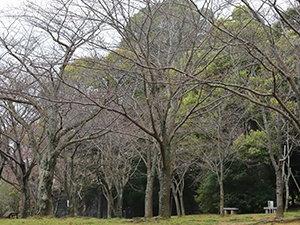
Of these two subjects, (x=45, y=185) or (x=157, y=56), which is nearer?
(x=157, y=56)

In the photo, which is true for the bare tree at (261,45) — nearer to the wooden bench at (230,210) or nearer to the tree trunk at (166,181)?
the tree trunk at (166,181)

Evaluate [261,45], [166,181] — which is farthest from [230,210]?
[261,45]

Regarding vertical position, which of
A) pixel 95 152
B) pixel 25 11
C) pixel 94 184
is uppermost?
pixel 25 11

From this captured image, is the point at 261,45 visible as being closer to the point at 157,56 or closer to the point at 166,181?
the point at 157,56

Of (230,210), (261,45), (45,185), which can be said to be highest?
(261,45)

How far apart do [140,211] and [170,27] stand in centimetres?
1942

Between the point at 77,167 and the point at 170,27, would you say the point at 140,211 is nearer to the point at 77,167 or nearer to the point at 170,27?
the point at 77,167

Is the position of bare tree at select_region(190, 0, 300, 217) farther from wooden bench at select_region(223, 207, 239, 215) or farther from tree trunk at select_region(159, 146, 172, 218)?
wooden bench at select_region(223, 207, 239, 215)

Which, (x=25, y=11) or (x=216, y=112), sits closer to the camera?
(x=25, y=11)

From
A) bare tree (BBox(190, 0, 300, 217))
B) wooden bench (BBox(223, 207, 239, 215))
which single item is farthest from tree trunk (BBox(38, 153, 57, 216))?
wooden bench (BBox(223, 207, 239, 215))

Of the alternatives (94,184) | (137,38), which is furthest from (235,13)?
(94,184)

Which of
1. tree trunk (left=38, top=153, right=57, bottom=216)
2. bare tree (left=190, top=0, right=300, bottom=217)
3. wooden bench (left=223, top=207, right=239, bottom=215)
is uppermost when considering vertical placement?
bare tree (left=190, top=0, right=300, bottom=217)

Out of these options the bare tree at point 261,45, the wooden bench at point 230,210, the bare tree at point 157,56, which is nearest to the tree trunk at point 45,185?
the bare tree at point 157,56

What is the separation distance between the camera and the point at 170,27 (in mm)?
9188
